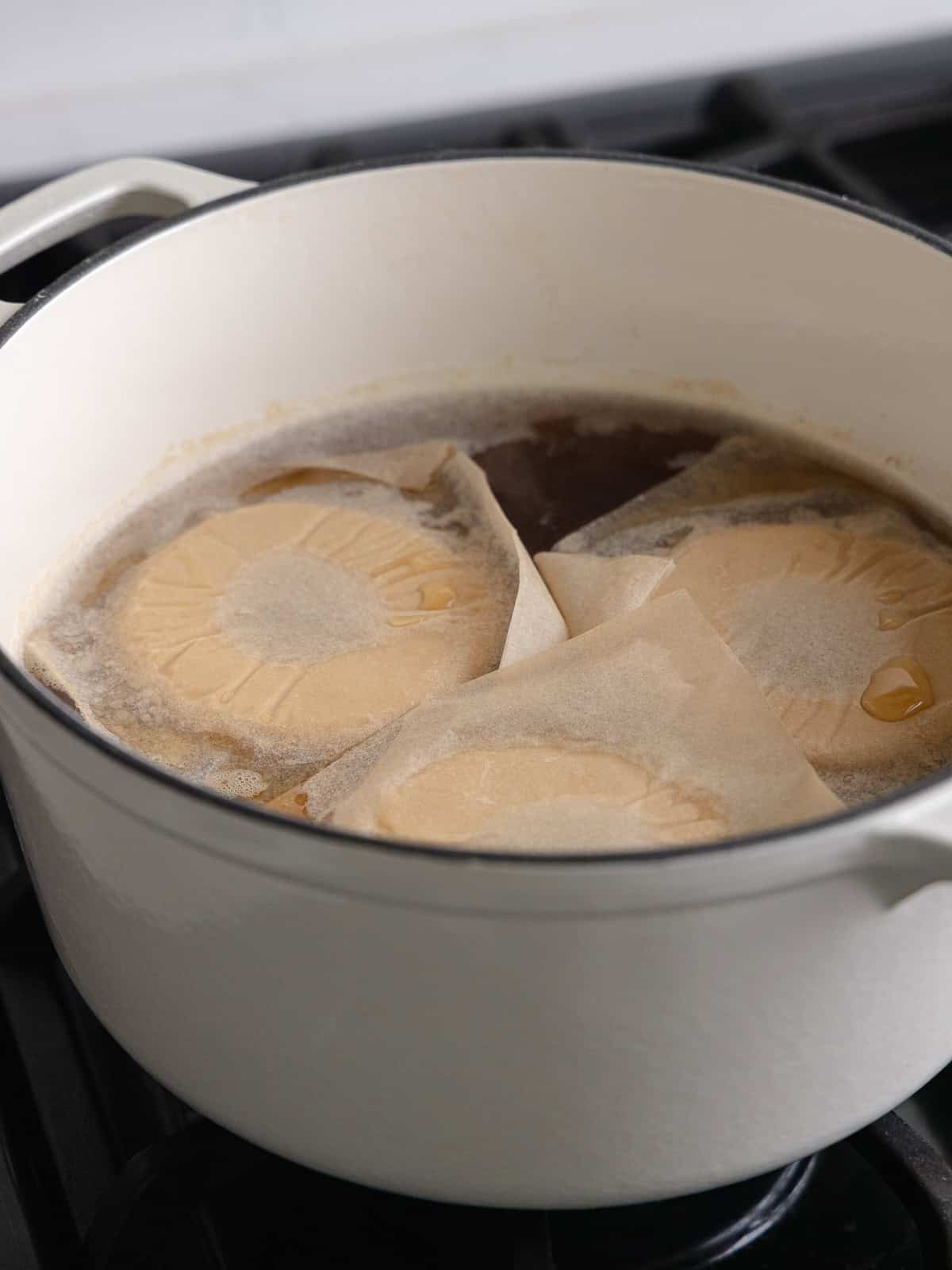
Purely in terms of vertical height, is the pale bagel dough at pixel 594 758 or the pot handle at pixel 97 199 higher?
the pot handle at pixel 97 199

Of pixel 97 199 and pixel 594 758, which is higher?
pixel 97 199

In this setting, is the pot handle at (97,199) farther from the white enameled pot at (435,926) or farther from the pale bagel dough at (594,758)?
the pale bagel dough at (594,758)

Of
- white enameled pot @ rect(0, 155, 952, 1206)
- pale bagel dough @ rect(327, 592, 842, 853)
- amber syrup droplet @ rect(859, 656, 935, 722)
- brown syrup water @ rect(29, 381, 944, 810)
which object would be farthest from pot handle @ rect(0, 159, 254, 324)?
amber syrup droplet @ rect(859, 656, 935, 722)

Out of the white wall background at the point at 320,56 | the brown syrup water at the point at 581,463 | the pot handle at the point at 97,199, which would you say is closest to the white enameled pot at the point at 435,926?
the pot handle at the point at 97,199

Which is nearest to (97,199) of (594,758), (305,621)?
(305,621)

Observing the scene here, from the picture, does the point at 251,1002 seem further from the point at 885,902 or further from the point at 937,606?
the point at 937,606

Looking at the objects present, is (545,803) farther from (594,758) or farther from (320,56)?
(320,56)
